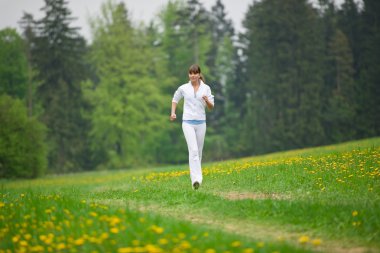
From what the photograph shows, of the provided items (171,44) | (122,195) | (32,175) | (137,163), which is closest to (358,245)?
(122,195)

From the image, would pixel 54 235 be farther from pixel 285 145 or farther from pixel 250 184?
pixel 285 145

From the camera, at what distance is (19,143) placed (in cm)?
3453

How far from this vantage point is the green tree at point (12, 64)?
4994 cm

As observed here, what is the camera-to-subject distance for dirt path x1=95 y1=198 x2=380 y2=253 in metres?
6.83

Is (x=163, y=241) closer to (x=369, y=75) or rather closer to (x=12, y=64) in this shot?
(x=12, y=64)

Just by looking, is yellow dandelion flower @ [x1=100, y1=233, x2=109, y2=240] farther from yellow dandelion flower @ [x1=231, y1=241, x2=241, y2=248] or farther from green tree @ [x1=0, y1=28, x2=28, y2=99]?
green tree @ [x1=0, y1=28, x2=28, y2=99]

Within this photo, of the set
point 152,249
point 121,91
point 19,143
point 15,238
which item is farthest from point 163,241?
point 121,91

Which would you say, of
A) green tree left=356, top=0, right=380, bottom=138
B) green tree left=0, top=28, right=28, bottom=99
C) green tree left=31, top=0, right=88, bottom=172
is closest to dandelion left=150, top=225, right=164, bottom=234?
green tree left=31, top=0, right=88, bottom=172

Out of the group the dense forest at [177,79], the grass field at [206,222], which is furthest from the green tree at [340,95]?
the grass field at [206,222]

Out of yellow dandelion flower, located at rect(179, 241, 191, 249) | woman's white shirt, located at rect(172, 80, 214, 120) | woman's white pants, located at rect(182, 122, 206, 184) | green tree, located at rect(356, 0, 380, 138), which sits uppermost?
green tree, located at rect(356, 0, 380, 138)

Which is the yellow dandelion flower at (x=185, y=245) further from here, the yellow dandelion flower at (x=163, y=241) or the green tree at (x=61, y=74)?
the green tree at (x=61, y=74)

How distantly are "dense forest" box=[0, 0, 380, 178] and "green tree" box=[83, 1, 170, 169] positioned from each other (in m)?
0.10

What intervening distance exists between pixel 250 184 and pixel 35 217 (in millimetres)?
5577

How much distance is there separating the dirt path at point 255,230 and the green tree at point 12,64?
43.8 metres
